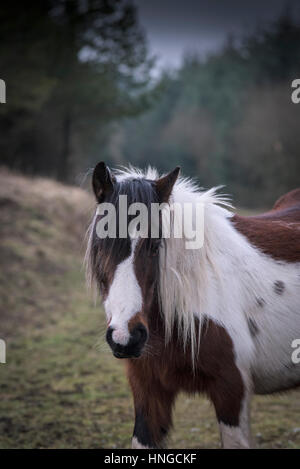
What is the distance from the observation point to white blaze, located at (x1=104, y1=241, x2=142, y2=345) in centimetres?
A: 185

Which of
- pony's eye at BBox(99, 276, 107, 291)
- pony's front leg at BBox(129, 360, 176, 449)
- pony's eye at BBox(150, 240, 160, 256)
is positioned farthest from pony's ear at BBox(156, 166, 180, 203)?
pony's front leg at BBox(129, 360, 176, 449)

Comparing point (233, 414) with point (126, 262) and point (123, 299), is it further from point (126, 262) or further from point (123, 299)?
point (126, 262)

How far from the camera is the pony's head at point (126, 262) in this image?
1880 millimetres

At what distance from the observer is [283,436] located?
376 cm

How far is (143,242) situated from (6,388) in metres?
3.63

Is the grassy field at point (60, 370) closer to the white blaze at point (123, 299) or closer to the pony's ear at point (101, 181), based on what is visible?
the pony's ear at point (101, 181)

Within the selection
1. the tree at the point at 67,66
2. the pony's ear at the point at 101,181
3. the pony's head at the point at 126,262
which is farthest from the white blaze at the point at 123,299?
the tree at the point at 67,66

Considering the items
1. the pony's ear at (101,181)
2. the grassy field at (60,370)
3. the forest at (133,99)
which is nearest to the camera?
the pony's ear at (101,181)

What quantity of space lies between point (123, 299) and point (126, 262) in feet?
0.61

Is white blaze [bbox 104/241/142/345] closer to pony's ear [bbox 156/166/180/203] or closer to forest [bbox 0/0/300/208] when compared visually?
pony's ear [bbox 156/166/180/203]

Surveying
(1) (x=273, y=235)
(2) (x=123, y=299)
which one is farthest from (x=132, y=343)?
(1) (x=273, y=235)

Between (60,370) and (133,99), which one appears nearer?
(60,370)

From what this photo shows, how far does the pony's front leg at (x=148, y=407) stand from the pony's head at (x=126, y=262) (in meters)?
0.46

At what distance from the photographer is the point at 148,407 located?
240 centimetres
